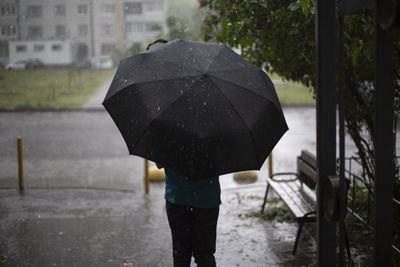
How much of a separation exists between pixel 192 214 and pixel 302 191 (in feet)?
8.84

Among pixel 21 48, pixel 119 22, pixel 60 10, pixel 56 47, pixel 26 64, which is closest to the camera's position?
pixel 21 48

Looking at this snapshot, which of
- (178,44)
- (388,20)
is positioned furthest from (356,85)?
(388,20)

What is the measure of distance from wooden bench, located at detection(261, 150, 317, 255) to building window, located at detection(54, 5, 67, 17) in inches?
1009

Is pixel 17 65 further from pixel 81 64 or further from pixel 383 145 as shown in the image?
pixel 383 145

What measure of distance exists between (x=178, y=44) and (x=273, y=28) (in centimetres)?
202

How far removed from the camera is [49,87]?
1135 inches

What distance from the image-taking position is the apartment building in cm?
2047

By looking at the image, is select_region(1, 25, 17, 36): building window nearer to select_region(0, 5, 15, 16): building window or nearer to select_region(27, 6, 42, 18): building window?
select_region(27, 6, 42, 18): building window

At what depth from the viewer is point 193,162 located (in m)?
3.31

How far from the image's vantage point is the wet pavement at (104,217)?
555 cm

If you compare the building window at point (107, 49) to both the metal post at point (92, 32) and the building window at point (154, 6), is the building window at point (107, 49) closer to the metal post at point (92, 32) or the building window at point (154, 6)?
the metal post at point (92, 32)

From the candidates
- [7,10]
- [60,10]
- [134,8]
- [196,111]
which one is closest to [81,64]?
[60,10]

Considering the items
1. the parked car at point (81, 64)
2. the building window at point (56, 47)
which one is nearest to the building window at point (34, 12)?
the building window at point (56, 47)

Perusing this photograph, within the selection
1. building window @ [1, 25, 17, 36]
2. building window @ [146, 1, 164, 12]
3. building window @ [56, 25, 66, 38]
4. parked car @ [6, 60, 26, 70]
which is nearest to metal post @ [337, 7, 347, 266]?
building window @ [1, 25, 17, 36]
